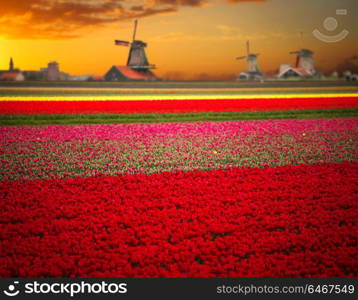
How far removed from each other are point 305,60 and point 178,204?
70.1 m

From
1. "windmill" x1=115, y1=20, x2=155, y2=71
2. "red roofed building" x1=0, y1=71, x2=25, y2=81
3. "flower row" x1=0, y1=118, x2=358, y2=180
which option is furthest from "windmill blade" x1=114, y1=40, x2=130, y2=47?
"flower row" x1=0, y1=118, x2=358, y2=180

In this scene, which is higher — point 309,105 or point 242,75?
point 242,75

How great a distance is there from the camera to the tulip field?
15.6ft

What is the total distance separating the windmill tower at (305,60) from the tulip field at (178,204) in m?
60.4

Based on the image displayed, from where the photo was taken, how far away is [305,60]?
70188 millimetres

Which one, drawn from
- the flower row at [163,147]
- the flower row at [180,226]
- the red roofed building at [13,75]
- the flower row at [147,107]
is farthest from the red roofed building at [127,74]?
the flower row at [180,226]

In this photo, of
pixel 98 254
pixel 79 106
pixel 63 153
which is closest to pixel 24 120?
pixel 79 106

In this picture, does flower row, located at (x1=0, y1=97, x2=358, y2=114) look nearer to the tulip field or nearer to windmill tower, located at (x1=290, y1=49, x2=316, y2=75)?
the tulip field

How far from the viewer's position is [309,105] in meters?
24.7

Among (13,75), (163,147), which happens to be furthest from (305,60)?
(163,147)

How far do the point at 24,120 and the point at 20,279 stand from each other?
15036 millimetres

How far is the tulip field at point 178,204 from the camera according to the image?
4.75 meters

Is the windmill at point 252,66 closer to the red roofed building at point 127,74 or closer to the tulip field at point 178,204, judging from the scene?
the red roofed building at point 127,74

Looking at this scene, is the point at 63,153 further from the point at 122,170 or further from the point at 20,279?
the point at 20,279
